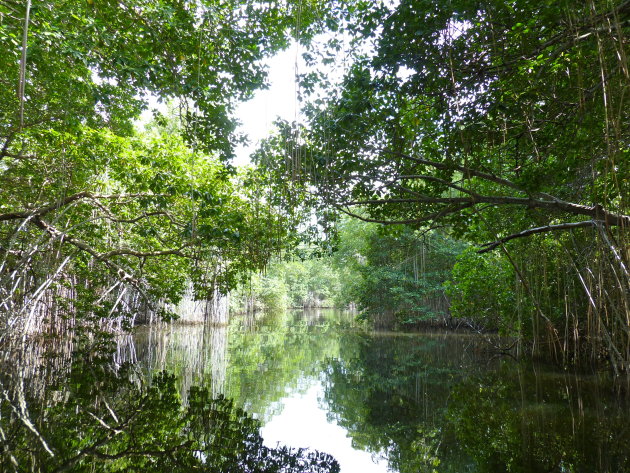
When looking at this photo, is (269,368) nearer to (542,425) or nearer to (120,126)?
(542,425)

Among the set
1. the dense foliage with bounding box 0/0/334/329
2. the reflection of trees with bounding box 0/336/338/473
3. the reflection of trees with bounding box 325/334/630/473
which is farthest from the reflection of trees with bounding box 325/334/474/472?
the dense foliage with bounding box 0/0/334/329

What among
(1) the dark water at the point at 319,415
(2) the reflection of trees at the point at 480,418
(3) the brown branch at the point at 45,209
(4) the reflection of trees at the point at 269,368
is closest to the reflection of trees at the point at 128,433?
(1) the dark water at the point at 319,415

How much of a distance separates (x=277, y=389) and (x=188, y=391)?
1286 mm

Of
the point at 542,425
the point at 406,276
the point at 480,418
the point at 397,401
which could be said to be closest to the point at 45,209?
the point at 397,401

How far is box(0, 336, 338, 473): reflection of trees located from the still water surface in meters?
0.33

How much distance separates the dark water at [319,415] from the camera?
3.18 meters

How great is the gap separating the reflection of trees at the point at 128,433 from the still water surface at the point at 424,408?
1.10ft

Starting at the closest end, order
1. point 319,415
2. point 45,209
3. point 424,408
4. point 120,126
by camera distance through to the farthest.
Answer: point 319,415 < point 424,408 < point 45,209 < point 120,126

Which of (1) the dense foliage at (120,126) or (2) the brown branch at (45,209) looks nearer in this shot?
(1) the dense foliage at (120,126)

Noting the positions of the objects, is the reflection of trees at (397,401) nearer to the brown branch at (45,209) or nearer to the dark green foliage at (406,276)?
the brown branch at (45,209)

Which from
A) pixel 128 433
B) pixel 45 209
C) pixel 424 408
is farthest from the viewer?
pixel 45 209

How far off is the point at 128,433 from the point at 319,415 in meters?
2.10

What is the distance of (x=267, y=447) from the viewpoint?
3.48 m

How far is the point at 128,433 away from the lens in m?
3.62
